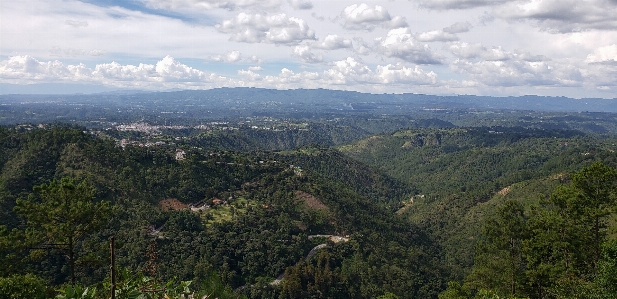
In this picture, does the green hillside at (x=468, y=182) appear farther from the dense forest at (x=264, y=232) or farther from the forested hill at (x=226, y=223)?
the forested hill at (x=226, y=223)

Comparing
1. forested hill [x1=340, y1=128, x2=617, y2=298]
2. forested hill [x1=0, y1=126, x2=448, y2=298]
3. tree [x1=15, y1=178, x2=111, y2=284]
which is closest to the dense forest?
tree [x1=15, y1=178, x2=111, y2=284]

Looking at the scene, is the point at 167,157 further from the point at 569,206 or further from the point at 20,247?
the point at 569,206

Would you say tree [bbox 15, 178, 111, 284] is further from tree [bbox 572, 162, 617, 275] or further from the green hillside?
the green hillside

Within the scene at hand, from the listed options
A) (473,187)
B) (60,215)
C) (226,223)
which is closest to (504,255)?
(60,215)

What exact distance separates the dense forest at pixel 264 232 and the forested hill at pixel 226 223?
27cm

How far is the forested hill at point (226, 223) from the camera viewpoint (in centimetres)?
5125

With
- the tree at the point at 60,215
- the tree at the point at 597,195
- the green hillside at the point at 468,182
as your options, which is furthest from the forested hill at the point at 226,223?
the tree at the point at 597,195

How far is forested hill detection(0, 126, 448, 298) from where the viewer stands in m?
51.2

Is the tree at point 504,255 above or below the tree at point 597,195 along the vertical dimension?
below

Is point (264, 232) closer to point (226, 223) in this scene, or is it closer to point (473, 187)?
point (226, 223)

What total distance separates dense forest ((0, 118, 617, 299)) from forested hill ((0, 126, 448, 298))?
0.27 meters

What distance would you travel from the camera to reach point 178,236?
5806cm

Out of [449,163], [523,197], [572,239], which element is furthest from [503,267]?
[449,163]

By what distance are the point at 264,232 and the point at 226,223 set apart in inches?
266
